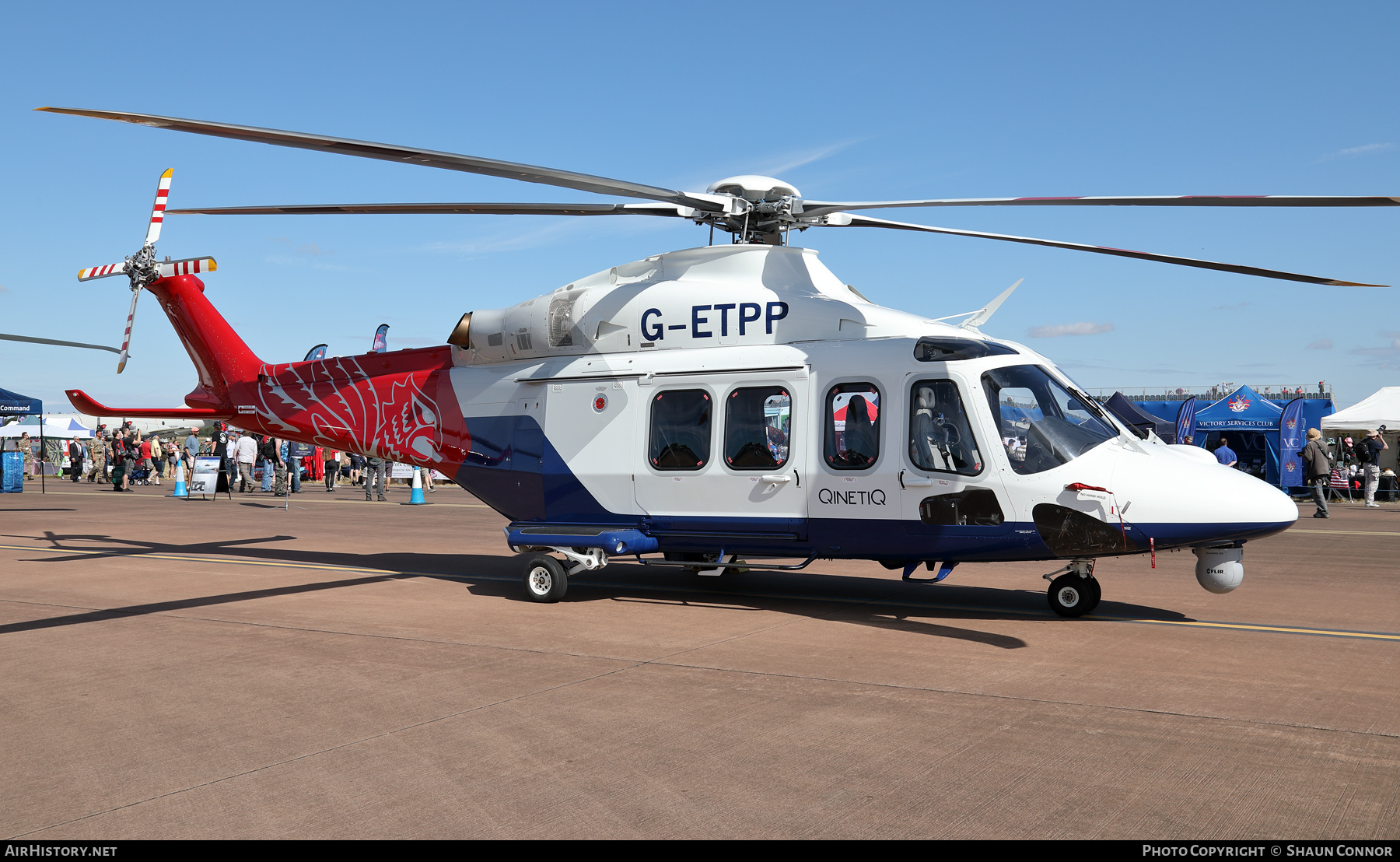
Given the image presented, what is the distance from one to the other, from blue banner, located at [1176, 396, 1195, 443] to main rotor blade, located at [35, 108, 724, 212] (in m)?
22.6

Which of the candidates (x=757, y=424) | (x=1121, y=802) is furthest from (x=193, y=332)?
(x=1121, y=802)

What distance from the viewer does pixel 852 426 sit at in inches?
331

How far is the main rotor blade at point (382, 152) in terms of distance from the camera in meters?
5.61

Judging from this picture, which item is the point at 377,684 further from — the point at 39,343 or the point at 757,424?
the point at 39,343

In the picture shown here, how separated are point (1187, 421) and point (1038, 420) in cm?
2071

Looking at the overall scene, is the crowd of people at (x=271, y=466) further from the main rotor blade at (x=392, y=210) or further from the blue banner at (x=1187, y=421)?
the blue banner at (x=1187, y=421)

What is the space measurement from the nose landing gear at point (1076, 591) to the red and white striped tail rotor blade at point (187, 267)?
33.8 feet

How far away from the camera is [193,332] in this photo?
12.4m

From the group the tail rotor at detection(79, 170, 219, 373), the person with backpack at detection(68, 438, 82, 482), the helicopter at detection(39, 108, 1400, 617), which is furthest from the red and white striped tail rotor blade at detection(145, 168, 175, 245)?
the person with backpack at detection(68, 438, 82, 482)

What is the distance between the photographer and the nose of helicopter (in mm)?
7129

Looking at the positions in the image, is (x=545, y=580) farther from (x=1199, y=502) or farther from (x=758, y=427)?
(x=1199, y=502)

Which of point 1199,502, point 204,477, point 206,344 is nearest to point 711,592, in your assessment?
point 1199,502

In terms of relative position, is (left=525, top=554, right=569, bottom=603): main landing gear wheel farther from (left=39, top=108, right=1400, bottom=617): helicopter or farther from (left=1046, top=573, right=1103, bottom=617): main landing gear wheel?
(left=1046, top=573, right=1103, bottom=617): main landing gear wheel
